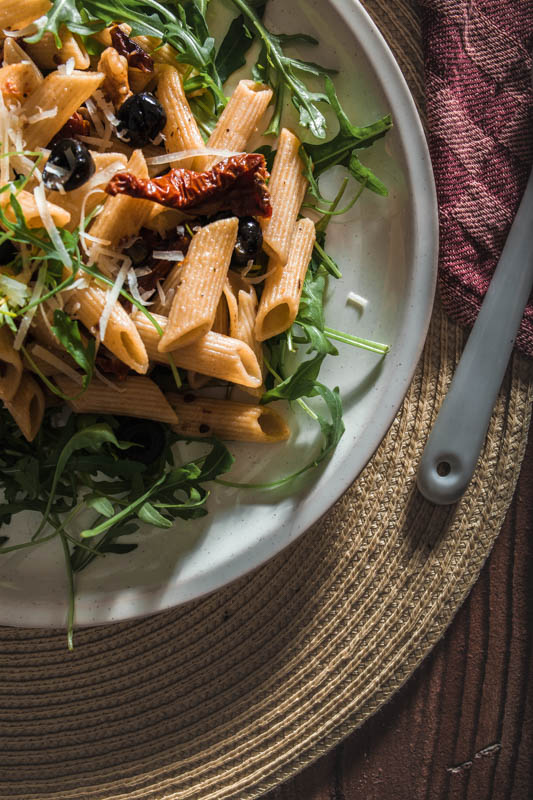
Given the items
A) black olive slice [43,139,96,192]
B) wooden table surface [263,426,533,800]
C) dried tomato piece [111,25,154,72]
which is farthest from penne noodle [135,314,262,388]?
wooden table surface [263,426,533,800]

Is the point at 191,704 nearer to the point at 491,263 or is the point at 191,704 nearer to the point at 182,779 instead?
the point at 182,779

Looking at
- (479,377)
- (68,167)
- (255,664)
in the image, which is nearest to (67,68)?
(68,167)

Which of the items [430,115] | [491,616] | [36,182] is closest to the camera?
[36,182]

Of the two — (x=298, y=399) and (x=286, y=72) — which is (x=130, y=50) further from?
(x=298, y=399)

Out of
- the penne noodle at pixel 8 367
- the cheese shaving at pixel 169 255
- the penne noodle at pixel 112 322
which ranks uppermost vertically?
the cheese shaving at pixel 169 255

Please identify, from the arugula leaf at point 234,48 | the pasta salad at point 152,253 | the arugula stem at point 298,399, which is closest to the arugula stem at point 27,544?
the pasta salad at point 152,253

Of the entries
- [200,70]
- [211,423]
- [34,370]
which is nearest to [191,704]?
[211,423]

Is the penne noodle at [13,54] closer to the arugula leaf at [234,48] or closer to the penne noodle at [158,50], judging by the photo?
the penne noodle at [158,50]

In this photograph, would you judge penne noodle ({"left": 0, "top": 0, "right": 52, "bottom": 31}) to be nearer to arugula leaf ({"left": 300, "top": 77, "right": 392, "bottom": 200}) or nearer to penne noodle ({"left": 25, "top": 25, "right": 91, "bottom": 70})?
penne noodle ({"left": 25, "top": 25, "right": 91, "bottom": 70})
